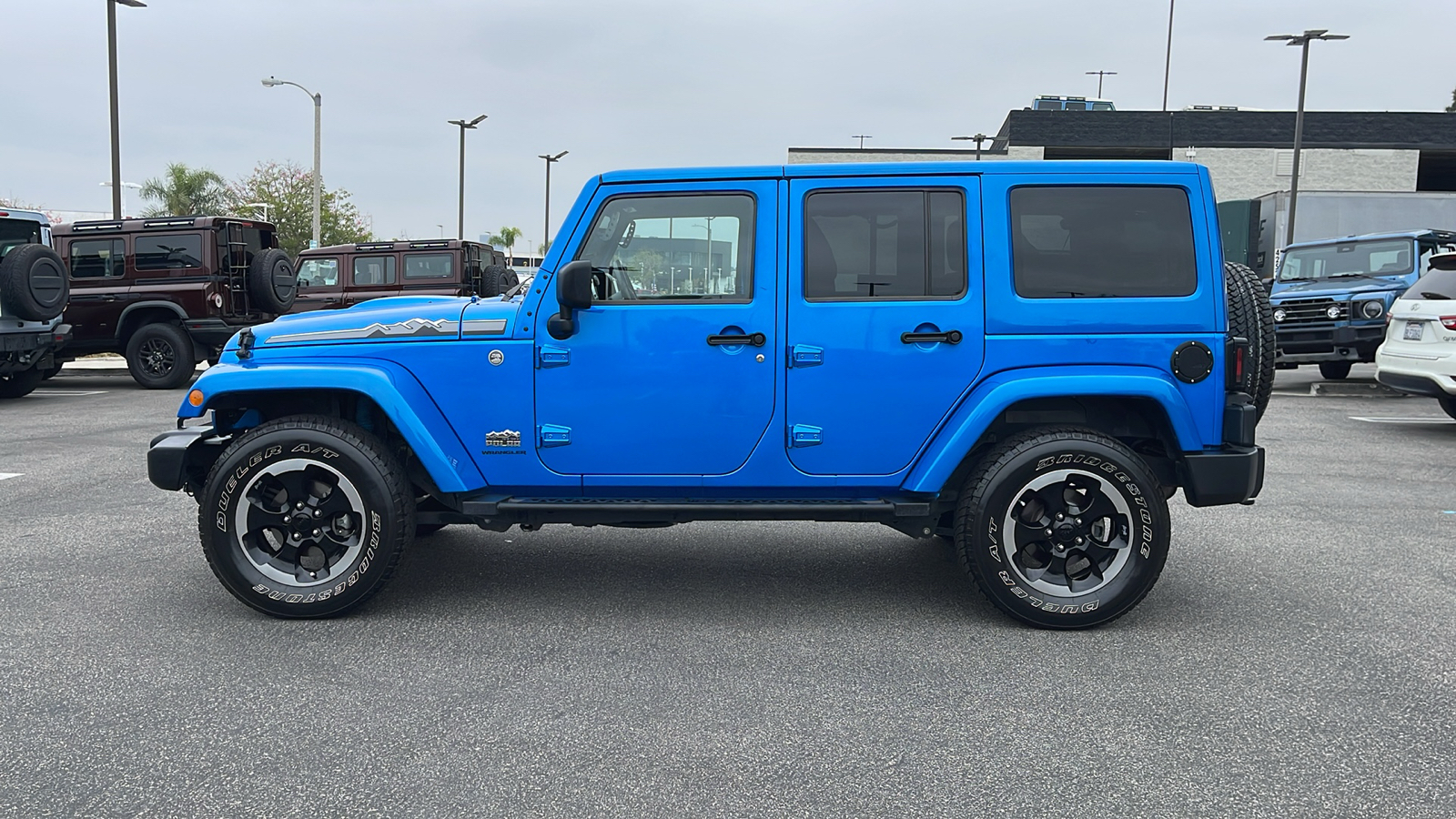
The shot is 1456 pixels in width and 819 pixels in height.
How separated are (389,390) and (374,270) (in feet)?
44.0

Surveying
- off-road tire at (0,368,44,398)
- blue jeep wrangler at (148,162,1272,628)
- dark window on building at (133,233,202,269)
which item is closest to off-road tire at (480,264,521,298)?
dark window on building at (133,233,202,269)

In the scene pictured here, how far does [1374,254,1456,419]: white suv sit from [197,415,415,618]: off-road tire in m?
9.19

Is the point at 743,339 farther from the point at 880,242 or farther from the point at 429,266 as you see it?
the point at 429,266

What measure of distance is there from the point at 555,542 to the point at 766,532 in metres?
1.18

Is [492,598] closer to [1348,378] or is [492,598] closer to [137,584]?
[137,584]

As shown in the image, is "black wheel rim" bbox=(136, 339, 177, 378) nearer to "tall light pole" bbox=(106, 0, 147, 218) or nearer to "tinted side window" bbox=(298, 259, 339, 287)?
"tinted side window" bbox=(298, 259, 339, 287)

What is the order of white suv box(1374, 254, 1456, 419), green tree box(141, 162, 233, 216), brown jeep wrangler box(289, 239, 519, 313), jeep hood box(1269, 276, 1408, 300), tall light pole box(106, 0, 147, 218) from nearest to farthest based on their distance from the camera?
1. white suv box(1374, 254, 1456, 419)
2. jeep hood box(1269, 276, 1408, 300)
3. brown jeep wrangler box(289, 239, 519, 313)
4. tall light pole box(106, 0, 147, 218)
5. green tree box(141, 162, 233, 216)

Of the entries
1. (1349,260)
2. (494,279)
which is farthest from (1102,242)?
(494,279)

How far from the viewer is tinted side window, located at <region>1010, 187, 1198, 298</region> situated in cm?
432

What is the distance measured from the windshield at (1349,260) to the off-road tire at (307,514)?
45.1 ft

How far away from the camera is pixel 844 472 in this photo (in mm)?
4430

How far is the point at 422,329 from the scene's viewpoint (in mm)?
4434

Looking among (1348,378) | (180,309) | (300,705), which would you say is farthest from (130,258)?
(1348,378)

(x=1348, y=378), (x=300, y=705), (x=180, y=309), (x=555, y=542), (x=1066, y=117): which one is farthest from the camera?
(x=1066, y=117)
